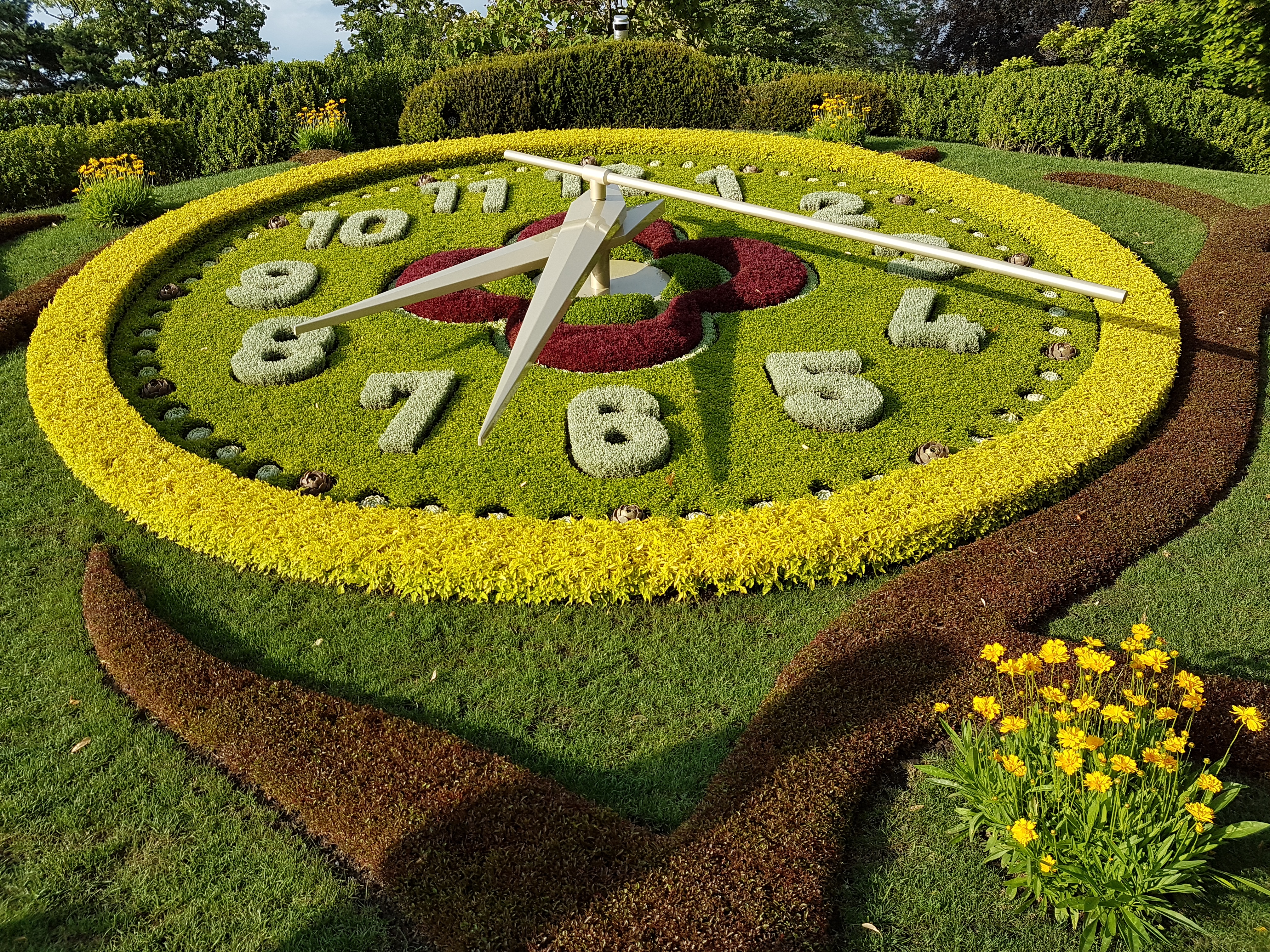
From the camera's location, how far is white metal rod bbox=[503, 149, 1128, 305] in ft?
22.1

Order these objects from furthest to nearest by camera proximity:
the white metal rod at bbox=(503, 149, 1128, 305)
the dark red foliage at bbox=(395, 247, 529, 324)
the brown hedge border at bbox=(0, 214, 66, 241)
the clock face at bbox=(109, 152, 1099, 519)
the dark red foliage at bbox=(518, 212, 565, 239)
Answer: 1. the brown hedge border at bbox=(0, 214, 66, 241)
2. the dark red foliage at bbox=(518, 212, 565, 239)
3. the dark red foliage at bbox=(395, 247, 529, 324)
4. the clock face at bbox=(109, 152, 1099, 519)
5. the white metal rod at bbox=(503, 149, 1128, 305)

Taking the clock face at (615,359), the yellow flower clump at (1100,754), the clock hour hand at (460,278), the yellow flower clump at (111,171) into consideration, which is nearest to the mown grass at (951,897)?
the yellow flower clump at (1100,754)

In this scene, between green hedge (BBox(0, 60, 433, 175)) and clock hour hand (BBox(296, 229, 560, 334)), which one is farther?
green hedge (BBox(0, 60, 433, 175))

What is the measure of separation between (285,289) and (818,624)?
7.23 m

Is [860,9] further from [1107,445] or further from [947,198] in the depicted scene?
[1107,445]

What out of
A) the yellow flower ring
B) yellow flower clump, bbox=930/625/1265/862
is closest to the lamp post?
the yellow flower ring

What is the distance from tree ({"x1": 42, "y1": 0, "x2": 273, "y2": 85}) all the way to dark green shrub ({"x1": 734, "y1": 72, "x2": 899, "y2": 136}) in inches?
1268

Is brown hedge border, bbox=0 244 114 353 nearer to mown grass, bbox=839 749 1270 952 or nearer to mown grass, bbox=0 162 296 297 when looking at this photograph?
mown grass, bbox=0 162 296 297

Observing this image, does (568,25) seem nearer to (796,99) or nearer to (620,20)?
(620,20)

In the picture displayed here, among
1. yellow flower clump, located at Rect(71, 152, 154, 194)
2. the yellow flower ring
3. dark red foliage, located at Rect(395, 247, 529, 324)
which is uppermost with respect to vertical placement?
yellow flower clump, located at Rect(71, 152, 154, 194)

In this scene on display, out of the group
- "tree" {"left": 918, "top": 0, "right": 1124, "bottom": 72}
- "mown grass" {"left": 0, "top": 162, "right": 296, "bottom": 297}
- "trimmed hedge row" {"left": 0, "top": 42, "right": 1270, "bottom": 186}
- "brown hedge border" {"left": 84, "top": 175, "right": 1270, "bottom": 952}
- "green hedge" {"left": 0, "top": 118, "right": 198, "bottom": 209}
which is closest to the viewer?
"brown hedge border" {"left": 84, "top": 175, "right": 1270, "bottom": 952}

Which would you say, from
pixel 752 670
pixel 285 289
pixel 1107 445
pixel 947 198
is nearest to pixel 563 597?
pixel 752 670

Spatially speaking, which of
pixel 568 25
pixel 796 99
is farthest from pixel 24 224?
pixel 568 25

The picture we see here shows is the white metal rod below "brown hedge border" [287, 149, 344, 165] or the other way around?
the other way around
